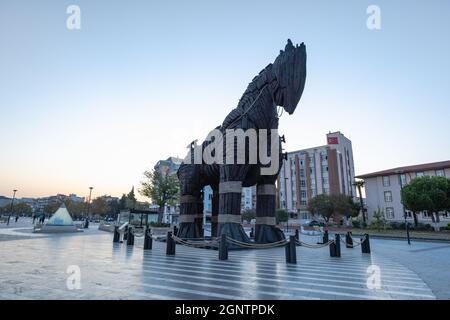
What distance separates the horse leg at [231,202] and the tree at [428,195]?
3301cm

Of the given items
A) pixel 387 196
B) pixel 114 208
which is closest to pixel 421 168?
pixel 387 196

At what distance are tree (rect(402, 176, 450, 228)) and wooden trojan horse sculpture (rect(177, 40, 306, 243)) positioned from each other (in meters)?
30.8

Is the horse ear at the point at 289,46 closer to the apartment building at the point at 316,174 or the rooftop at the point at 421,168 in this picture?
the rooftop at the point at 421,168

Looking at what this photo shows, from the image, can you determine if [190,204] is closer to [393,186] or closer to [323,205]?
[323,205]

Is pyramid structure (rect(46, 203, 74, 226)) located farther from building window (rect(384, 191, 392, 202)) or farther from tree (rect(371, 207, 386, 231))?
building window (rect(384, 191, 392, 202))

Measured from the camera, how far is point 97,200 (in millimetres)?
81312

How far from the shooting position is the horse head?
11.6 metres

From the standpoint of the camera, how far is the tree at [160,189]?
32906 millimetres

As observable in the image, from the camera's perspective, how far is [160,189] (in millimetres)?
33031

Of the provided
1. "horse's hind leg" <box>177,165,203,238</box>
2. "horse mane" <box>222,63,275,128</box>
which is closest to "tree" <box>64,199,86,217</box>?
"horse's hind leg" <box>177,165,203,238</box>

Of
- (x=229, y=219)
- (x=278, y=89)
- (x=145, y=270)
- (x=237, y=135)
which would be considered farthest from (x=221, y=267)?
(x=278, y=89)

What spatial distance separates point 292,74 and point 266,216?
21.9 feet
